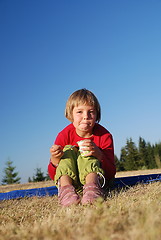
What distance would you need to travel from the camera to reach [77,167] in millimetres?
2984

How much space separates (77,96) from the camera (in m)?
3.45

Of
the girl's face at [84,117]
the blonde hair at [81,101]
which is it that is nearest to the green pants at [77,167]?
the girl's face at [84,117]

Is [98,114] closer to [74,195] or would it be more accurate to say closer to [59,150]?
[59,150]

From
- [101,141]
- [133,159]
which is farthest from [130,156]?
[101,141]

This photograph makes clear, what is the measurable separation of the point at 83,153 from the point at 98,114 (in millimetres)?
915

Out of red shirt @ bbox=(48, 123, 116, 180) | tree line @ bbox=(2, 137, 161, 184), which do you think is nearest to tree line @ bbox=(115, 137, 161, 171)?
tree line @ bbox=(2, 137, 161, 184)

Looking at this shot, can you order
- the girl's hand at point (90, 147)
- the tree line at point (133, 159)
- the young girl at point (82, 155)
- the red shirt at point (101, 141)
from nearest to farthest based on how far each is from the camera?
the young girl at point (82, 155) → the girl's hand at point (90, 147) → the red shirt at point (101, 141) → the tree line at point (133, 159)

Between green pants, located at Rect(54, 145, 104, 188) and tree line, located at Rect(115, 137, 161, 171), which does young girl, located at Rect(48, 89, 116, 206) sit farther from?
tree line, located at Rect(115, 137, 161, 171)

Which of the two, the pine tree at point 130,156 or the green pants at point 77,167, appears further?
the pine tree at point 130,156

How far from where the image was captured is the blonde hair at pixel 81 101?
133 inches

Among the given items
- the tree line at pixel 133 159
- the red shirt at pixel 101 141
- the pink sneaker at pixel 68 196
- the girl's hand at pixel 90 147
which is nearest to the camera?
the pink sneaker at pixel 68 196

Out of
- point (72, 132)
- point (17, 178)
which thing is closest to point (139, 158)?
point (17, 178)

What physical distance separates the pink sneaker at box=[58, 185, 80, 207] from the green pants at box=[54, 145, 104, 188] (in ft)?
0.71

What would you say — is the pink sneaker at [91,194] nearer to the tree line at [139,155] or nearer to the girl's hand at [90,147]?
the girl's hand at [90,147]
